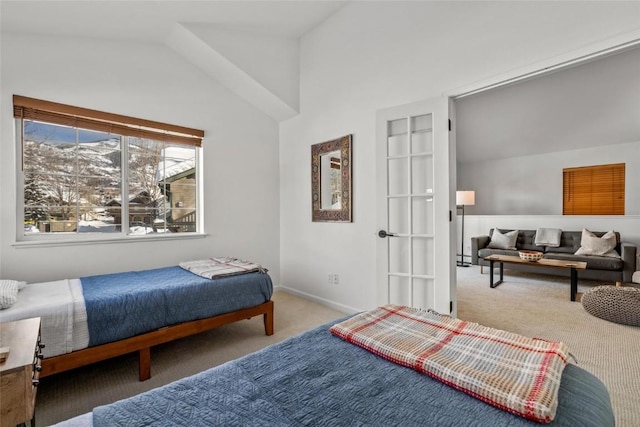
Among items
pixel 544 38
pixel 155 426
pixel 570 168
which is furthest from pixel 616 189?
pixel 155 426

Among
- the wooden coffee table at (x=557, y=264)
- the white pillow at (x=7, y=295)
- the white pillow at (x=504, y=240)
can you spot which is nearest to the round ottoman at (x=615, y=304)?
the wooden coffee table at (x=557, y=264)

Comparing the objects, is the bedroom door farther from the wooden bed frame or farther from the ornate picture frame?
the wooden bed frame

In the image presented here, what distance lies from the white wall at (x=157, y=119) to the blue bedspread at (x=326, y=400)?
264 centimetres

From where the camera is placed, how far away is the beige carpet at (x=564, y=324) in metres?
1.97

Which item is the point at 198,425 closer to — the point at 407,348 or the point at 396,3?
the point at 407,348

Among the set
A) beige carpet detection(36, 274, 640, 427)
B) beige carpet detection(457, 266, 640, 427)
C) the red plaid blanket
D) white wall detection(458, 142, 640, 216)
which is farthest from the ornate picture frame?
white wall detection(458, 142, 640, 216)

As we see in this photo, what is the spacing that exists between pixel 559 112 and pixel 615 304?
3.38 m

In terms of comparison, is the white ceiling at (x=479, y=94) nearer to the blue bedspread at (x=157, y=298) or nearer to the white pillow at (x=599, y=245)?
the white pillow at (x=599, y=245)

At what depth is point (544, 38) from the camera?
6.75ft

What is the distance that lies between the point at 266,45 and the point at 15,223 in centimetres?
299

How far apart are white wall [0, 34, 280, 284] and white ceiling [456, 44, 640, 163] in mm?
2968

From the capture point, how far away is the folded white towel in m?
5.14

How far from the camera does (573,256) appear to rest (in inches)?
181

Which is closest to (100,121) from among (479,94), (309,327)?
(309,327)
